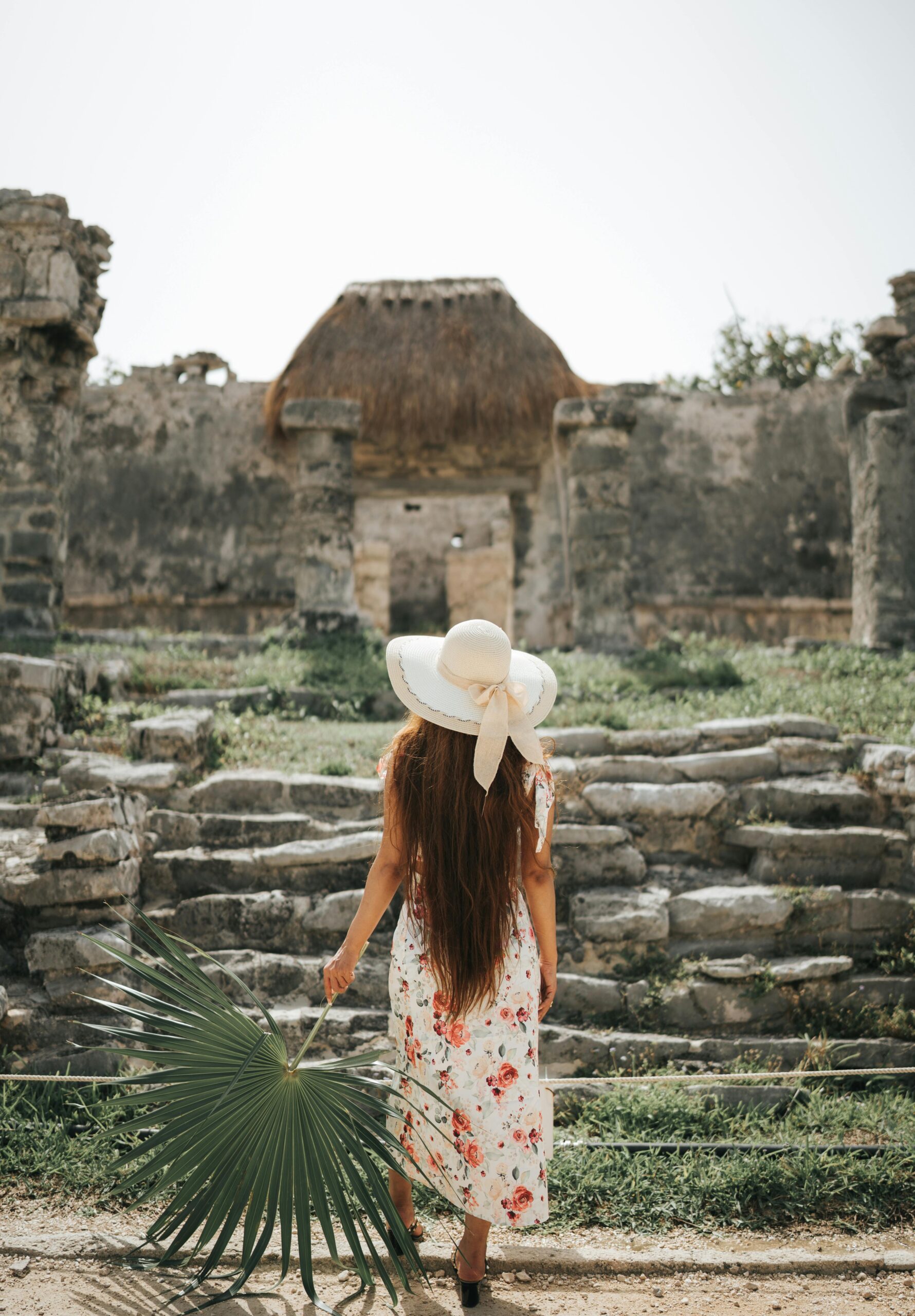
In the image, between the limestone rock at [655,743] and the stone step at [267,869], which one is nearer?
the stone step at [267,869]

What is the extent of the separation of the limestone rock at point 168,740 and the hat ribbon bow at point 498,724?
9.42ft

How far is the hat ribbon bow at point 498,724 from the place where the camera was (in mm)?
2377

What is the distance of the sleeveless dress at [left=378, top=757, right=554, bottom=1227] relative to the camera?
2484mm

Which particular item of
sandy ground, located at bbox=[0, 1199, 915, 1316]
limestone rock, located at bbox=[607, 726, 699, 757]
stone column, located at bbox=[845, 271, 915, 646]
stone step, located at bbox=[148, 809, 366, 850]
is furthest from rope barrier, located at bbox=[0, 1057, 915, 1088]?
stone column, located at bbox=[845, 271, 915, 646]

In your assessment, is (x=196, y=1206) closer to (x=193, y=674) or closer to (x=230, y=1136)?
(x=230, y=1136)

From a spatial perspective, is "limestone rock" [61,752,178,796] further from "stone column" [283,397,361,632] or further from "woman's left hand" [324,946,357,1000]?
"stone column" [283,397,361,632]

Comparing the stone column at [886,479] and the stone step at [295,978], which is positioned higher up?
the stone column at [886,479]

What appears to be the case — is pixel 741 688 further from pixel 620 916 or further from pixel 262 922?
pixel 262 922

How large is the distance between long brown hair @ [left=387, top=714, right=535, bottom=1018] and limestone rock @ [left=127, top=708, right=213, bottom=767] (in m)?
2.81

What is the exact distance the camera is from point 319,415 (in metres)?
9.21

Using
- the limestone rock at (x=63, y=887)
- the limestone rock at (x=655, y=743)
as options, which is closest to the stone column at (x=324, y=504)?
the limestone rock at (x=655, y=743)

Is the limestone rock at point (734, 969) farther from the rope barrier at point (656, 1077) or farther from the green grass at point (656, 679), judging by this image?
the green grass at point (656, 679)

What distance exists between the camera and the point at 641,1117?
3348 millimetres

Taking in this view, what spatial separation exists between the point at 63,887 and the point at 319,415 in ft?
20.3
